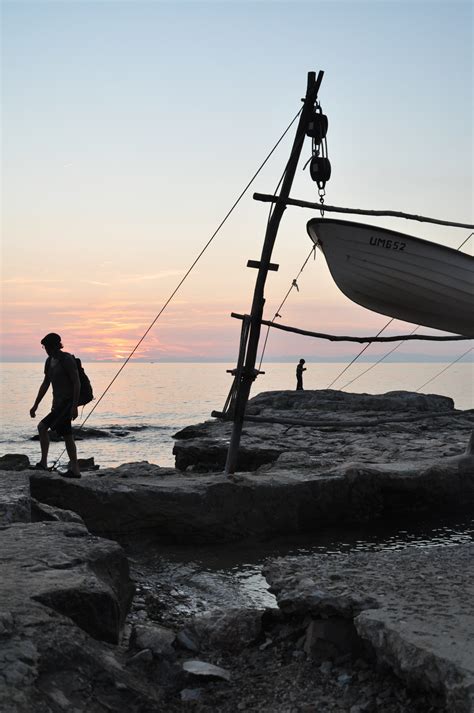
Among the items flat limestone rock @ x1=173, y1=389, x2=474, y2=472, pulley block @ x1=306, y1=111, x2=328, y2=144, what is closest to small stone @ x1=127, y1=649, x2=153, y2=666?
flat limestone rock @ x1=173, y1=389, x2=474, y2=472

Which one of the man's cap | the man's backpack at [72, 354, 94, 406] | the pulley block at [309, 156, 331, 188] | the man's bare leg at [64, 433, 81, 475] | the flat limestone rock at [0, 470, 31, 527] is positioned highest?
the pulley block at [309, 156, 331, 188]

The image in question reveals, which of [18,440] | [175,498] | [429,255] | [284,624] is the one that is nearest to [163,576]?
[175,498]

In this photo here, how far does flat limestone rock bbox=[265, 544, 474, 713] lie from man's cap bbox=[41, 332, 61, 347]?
4.44 m

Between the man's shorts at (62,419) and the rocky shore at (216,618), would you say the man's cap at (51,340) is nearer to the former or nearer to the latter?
the man's shorts at (62,419)

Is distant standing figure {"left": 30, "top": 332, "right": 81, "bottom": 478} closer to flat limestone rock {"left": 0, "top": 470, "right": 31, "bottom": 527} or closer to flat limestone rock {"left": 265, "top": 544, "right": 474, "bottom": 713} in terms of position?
flat limestone rock {"left": 0, "top": 470, "right": 31, "bottom": 527}

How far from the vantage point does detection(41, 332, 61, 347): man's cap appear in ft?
27.7

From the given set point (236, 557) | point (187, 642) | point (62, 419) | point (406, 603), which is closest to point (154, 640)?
point (187, 642)

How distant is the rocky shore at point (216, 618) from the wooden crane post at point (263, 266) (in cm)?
101

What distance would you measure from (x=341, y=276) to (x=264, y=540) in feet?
11.3

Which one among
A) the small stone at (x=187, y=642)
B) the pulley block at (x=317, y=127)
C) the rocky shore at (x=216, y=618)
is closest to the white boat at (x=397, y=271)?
the pulley block at (x=317, y=127)

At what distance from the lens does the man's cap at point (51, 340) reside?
845 cm

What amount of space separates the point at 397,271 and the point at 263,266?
1674 millimetres

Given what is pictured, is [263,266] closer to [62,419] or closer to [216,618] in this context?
[62,419]

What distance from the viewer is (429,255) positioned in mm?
8430
